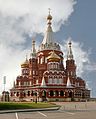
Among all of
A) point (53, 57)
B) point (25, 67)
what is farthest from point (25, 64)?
point (53, 57)

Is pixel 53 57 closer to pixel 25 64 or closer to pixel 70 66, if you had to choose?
pixel 70 66

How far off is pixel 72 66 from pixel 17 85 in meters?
17.8

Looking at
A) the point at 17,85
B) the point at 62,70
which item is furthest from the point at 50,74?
the point at 17,85

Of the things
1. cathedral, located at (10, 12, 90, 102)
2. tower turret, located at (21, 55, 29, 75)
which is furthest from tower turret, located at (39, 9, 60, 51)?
tower turret, located at (21, 55, 29, 75)

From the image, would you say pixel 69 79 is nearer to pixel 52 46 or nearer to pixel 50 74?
pixel 50 74

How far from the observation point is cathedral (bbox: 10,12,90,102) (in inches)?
3698

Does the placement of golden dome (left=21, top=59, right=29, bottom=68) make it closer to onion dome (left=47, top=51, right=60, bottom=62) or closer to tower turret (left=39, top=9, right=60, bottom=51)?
tower turret (left=39, top=9, right=60, bottom=51)

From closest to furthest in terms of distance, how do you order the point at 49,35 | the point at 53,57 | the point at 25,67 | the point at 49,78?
the point at 49,78
the point at 53,57
the point at 49,35
the point at 25,67

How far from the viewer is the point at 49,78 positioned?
315ft

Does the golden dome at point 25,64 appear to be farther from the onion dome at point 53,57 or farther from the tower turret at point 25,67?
the onion dome at point 53,57

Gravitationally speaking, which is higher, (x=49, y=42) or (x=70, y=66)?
(x=49, y=42)

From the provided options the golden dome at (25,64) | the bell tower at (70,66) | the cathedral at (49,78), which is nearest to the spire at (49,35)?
the cathedral at (49,78)

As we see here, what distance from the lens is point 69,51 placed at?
108 m

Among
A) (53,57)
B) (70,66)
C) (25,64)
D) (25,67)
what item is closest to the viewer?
(53,57)
